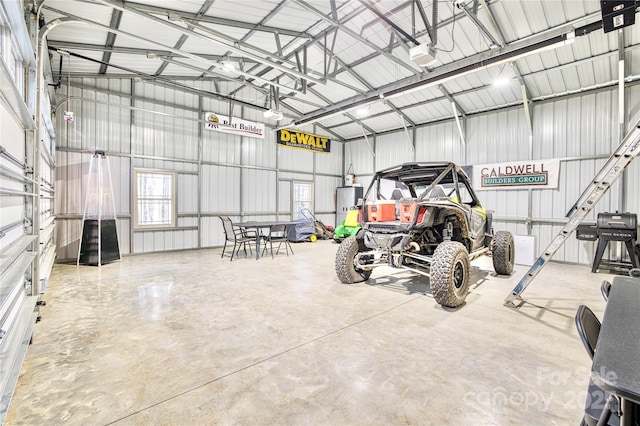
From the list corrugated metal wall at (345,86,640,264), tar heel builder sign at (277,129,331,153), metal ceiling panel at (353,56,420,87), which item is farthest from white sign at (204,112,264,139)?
corrugated metal wall at (345,86,640,264)

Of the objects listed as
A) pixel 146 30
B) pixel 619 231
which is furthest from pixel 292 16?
pixel 619 231

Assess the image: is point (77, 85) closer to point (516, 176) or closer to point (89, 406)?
point (89, 406)

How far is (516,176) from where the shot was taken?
7559 mm

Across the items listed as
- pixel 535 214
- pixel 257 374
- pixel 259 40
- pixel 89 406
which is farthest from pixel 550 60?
pixel 89 406

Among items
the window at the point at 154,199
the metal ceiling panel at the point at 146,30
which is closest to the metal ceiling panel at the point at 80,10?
the metal ceiling panel at the point at 146,30

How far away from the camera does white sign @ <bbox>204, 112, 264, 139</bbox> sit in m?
8.52

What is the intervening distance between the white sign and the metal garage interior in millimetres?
253

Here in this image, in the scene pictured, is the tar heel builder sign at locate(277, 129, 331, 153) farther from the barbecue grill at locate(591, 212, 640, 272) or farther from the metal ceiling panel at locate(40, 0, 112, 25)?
the barbecue grill at locate(591, 212, 640, 272)

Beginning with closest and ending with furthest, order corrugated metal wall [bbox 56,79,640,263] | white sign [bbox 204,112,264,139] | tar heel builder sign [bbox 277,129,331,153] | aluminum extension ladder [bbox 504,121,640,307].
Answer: aluminum extension ladder [bbox 504,121,640,307] < corrugated metal wall [bbox 56,79,640,263] < white sign [bbox 204,112,264,139] < tar heel builder sign [bbox 277,129,331,153]

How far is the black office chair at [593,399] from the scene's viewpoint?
90 centimetres

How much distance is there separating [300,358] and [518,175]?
773 cm

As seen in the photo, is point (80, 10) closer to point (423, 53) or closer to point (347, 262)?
point (423, 53)

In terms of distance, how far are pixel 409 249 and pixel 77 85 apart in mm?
8147

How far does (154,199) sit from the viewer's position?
25.9 feet
